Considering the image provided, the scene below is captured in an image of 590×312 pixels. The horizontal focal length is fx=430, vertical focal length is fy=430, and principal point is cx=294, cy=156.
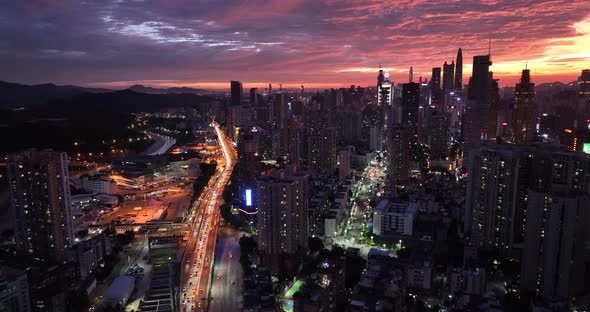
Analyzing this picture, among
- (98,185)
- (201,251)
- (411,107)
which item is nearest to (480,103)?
(411,107)

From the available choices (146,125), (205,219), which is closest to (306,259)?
(205,219)

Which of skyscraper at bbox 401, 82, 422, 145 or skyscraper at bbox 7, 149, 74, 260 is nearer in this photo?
skyscraper at bbox 7, 149, 74, 260

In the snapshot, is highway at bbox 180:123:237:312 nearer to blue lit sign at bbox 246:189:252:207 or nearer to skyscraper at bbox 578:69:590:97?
blue lit sign at bbox 246:189:252:207

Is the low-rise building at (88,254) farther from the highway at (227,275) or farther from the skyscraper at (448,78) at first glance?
the skyscraper at (448,78)

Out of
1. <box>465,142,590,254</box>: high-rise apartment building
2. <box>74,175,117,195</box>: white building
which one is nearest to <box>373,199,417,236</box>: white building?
<box>465,142,590,254</box>: high-rise apartment building

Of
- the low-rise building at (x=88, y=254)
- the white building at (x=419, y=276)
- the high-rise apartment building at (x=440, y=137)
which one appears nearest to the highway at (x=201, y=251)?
the low-rise building at (x=88, y=254)

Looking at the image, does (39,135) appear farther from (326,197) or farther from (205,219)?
(326,197)

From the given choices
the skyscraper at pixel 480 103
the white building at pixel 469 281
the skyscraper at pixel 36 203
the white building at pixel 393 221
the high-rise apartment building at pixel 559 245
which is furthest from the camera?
the skyscraper at pixel 480 103
